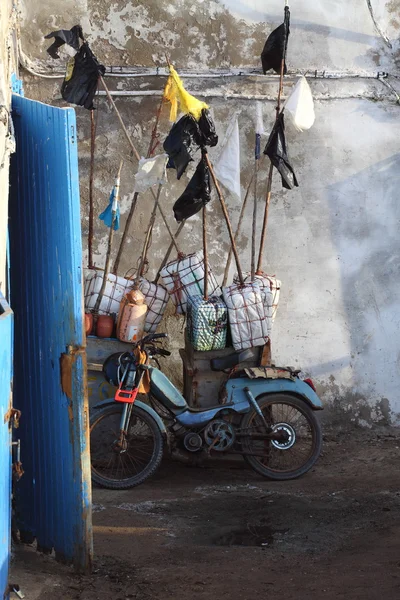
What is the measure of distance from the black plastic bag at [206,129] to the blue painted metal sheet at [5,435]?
3.64 m

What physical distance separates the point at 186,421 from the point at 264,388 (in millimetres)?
672

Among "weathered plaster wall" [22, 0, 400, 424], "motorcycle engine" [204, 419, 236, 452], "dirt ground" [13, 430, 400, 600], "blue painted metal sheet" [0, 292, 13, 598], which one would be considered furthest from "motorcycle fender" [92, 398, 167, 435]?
"blue painted metal sheet" [0, 292, 13, 598]

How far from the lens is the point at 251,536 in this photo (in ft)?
19.3

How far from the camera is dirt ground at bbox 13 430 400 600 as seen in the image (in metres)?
4.62

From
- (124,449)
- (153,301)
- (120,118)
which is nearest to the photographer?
(124,449)

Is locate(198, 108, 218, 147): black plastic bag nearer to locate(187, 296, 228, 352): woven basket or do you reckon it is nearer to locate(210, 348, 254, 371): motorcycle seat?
locate(187, 296, 228, 352): woven basket

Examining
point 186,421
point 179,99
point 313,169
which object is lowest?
point 186,421

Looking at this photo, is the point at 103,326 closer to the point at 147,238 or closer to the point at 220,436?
the point at 147,238

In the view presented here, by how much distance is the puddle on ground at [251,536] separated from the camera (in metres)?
5.71

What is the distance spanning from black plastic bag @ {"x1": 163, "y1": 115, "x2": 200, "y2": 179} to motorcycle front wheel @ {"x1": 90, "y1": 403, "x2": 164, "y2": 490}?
1.99 meters

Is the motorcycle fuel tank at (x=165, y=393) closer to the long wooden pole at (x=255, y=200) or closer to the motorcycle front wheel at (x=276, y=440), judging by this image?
the motorcycle front wheel at (x=276, y=440)

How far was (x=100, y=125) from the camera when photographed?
26.7 feet

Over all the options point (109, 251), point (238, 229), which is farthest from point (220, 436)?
point (238, 229)

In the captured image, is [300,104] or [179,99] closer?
[179,99]
